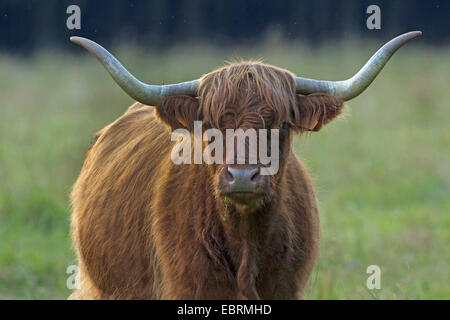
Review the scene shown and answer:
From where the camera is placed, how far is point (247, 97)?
4926 millimetres

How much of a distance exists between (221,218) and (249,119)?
2.04 ft

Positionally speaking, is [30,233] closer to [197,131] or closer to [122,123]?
[122,123]

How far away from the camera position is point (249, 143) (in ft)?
15.4

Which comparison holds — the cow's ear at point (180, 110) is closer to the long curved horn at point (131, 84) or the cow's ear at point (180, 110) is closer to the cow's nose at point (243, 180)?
the long curved horn at point (131, 84)

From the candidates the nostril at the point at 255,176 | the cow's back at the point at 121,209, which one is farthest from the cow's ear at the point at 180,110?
the nostril at the point at 255,176

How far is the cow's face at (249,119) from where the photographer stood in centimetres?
461

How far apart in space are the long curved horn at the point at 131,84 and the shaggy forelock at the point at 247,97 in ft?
0.42

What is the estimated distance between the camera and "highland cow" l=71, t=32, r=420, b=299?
16.1ft

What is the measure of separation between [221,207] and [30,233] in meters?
4.92

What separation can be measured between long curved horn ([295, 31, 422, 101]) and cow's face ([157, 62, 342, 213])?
0.09 metres

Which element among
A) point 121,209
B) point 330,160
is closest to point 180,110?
point 121,209

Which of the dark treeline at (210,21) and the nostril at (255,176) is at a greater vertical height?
the dark treeline at (210,21)

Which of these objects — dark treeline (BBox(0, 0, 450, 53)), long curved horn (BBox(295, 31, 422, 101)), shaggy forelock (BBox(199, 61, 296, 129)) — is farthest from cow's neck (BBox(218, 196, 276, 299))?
dark treeline (BBox(0, 0, 450, 53))

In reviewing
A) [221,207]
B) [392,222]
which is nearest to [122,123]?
[221,207]
